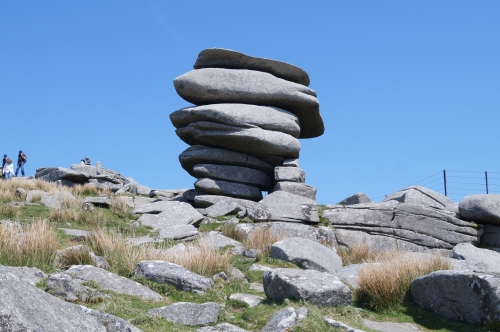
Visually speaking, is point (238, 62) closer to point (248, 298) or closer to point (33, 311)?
point (248, 298)

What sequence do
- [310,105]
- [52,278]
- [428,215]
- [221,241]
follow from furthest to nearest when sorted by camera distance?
[310,105] < [428,215] < [221,241] < [52,278]

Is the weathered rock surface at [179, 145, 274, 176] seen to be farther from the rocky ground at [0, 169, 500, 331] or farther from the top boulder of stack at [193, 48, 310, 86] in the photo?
the rocky ground at [0, 169, 500, 331]

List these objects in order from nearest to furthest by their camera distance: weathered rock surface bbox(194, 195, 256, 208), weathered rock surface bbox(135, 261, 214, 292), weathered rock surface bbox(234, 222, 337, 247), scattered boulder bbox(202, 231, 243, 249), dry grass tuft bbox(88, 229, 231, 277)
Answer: weathered rock surface bbox(135, 261, 214, 292), dry grass tuft bbox(88, 229, 231, 277), scattered boulder bbox(202, 231, 243, 249), weathered rock surface bbox(234, 222, 337, 247), weathered rock surface bbox(194, 195, 256, 208)

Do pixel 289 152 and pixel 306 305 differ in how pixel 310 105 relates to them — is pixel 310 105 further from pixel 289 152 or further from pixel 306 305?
pixel 306 305

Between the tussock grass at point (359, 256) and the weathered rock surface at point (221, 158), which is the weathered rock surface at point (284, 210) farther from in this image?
the weathered rock surface at point (221, 158)

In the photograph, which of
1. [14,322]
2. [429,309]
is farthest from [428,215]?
[14,322]

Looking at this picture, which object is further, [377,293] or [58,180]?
[58,180]

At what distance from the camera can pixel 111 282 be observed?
8.67 metres

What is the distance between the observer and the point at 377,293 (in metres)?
8.88

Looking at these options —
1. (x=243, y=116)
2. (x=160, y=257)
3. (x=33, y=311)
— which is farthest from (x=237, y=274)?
(x=243, y=116)

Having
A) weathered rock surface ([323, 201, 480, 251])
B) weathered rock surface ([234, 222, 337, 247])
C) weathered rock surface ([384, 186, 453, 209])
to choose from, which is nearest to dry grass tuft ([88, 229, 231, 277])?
weathered rock surface ([234, 222, 337, 247])

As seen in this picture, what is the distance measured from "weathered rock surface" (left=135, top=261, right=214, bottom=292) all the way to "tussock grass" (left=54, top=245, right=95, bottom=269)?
0.96 m

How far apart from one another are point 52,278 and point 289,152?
608 inches

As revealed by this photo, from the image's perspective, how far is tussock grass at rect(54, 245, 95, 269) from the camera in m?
9.84
